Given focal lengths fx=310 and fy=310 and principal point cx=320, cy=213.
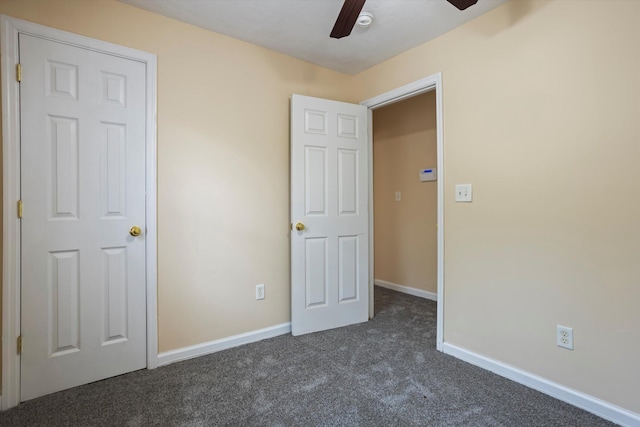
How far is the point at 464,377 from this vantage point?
6.45ft

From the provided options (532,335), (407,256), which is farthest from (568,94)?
(407,256)

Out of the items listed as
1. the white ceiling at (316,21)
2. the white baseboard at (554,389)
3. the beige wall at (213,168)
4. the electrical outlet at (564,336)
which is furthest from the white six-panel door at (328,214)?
the electrical outlet at (564,336)

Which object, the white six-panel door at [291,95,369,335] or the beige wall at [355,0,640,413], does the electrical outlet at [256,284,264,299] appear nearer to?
the white six-panel door at [291,95,369,335]

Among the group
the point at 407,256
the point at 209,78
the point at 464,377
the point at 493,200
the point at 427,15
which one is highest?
the point at 427,15

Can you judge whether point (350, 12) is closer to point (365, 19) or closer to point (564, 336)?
point (365, 19)

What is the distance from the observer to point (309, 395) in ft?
5.83

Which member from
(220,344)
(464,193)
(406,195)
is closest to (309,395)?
(220,344)

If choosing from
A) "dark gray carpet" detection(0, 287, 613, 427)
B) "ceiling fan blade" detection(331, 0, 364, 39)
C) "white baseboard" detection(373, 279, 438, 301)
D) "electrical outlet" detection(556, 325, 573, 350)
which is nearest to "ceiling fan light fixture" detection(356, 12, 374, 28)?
"ceiling fan blade" detection(331, 0, 364, 39)

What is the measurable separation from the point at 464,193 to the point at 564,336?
1011mm

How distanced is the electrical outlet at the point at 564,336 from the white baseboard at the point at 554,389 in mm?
236

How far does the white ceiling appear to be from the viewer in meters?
1.98

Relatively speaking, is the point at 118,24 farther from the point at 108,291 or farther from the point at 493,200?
the point at 493,200

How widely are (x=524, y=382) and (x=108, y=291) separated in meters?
2.64

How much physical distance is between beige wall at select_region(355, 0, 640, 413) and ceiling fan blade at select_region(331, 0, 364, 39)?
0.96m
